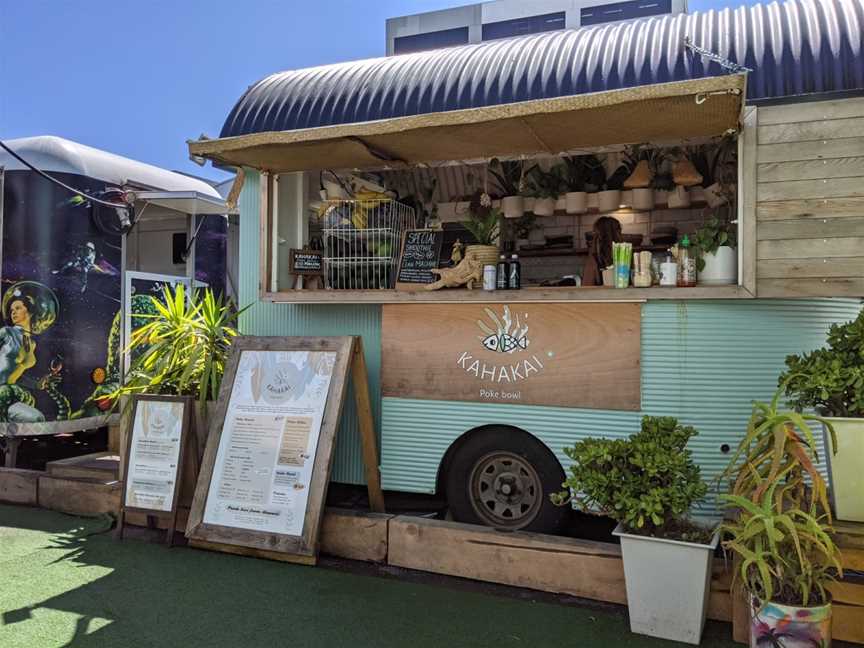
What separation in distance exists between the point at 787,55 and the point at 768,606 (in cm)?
280

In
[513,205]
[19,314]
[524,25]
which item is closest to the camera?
[19,314]

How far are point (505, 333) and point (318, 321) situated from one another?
4.75ft

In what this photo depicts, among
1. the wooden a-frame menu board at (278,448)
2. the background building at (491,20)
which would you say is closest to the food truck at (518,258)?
the wooden a-frame menu board at (278,448)

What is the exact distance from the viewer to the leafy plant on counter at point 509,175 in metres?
6.36

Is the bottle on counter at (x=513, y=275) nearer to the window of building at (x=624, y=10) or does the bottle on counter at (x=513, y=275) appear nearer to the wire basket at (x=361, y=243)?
the wire basket at (x=361, y=243)

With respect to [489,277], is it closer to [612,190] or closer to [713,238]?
[713,238]

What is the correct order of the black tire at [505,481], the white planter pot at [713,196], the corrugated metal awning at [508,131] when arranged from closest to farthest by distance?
1. the corrugated metal awning at [508,131]
2. the black tire at [505,481]
3. the white planter pot at [713,196]

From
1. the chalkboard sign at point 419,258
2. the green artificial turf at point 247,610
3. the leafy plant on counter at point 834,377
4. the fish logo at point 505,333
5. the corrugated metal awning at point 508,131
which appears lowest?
the green artificial turf at point 247,610

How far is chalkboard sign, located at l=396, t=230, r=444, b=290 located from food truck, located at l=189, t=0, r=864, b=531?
1 centimetres

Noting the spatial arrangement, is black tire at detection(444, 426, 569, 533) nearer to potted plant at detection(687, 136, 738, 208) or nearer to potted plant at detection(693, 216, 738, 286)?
potted plant at detection(693, 216, 738, 286)

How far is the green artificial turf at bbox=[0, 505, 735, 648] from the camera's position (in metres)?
3.01

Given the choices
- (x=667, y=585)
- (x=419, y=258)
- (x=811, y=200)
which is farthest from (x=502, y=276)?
(x=667, y=585)

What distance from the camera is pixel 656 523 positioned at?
9.68 feet

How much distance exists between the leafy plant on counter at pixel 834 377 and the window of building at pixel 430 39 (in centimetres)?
2539
